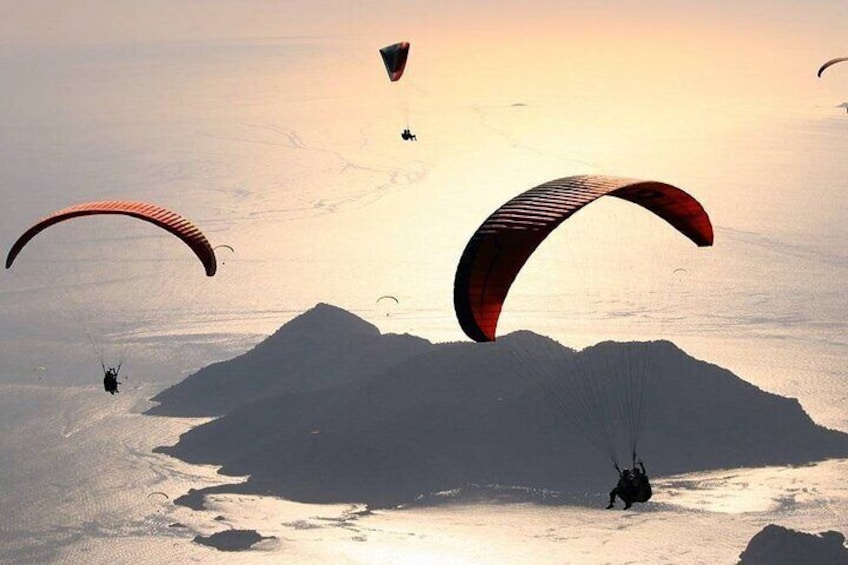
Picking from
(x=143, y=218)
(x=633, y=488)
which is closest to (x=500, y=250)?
(x=633, y=488)

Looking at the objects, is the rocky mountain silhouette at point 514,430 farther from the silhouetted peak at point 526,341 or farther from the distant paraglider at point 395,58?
the distant paraglider at point 395,58

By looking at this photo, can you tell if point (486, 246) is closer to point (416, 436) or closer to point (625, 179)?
point (625, 179)

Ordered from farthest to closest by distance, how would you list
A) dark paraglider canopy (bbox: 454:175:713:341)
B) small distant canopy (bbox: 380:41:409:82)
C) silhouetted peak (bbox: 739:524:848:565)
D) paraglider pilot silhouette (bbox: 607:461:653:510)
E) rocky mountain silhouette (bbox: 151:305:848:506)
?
rocky mountain silhouette (bbox: 151:305:848:506) < silhouetted peak (bbox: 739:524:848:565) < small distant canopy (bbox: 380:41:409:82) < paraglider pilot silhouette (bbox: 607:461:653:510) < dark paraglider canopy (bbox: 454:175:713:341)

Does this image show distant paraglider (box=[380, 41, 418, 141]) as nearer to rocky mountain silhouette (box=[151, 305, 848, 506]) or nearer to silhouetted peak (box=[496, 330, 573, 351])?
rocky mountain silhouette (box=[151, 305, 848, 506])

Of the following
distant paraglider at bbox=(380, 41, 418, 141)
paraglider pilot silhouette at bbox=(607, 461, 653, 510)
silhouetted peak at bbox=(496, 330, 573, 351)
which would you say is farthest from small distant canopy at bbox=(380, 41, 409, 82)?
silhouetted peak at bbox=(496, 330, 573, 351)

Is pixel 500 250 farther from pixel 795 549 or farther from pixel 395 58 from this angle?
pixel 795 549

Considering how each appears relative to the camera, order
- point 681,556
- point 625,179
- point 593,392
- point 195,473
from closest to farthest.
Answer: point 625,179
point 681,556
point 593,392
point 195,473

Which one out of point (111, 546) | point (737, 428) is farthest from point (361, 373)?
point (737, 428)
